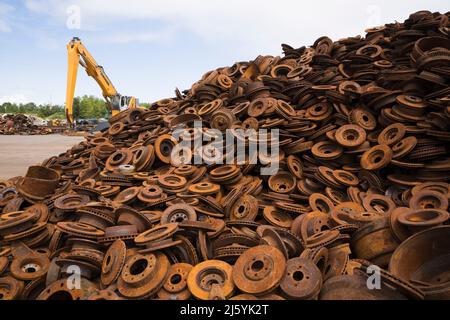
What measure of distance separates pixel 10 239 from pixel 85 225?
1.03 m

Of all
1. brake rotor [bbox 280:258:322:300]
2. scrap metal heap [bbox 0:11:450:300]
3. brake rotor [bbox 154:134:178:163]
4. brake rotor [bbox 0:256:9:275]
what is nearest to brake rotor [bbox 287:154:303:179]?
scrap metal heap [bbox 0:11:450:300]

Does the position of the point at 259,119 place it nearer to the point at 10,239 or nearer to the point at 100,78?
the point at 10,239

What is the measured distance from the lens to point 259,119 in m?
6.33

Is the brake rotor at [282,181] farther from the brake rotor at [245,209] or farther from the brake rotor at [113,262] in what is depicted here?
the brake rotor at [113,262]

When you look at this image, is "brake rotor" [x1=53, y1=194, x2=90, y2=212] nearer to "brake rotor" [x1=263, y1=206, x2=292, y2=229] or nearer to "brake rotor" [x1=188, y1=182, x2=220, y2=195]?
"brake rotor" [x1=188, y1=182, x2=220, y2=195]

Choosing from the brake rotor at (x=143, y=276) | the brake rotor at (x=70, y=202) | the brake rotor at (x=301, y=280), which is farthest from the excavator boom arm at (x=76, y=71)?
the brake rotor at (x=301, y=280)

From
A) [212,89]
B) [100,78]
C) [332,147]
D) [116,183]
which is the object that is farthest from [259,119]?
[100,78]

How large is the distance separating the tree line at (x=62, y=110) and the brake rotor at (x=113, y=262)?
214 ft

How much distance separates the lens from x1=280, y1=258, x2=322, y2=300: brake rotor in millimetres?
2939

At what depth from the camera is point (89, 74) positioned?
19.9 m

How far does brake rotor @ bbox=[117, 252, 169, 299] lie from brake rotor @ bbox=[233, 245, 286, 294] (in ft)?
2.56

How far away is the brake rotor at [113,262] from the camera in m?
3.34

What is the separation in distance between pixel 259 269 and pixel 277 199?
1.77 metres

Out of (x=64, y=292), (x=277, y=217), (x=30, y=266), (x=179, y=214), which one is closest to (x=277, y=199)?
(x=277, y=217)
